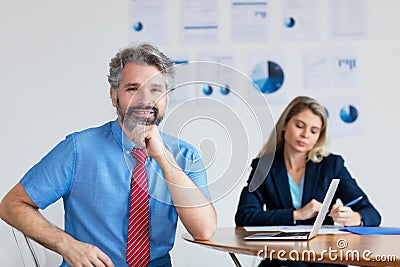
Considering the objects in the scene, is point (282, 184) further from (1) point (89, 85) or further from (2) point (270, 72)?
(1) point (89, 85)

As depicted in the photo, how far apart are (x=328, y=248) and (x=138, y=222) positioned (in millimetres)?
552

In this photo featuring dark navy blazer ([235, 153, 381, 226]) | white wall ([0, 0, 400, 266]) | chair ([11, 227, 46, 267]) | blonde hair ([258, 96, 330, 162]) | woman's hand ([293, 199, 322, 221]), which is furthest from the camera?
white wall ([0, 0, 400, 266])

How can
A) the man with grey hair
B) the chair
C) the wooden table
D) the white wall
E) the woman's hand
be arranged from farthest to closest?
the white wall, the woman's hand, the chair, the man with grey hair, the wooden table

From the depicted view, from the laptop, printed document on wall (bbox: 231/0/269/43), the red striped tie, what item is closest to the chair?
the red striped tie

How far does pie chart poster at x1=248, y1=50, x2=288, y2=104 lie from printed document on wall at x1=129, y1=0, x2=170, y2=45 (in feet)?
1.50

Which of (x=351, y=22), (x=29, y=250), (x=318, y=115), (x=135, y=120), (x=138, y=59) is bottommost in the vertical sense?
(x=29, y=250)

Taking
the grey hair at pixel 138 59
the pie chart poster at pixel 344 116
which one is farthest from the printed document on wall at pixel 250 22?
the grey hair at pixel 138 59

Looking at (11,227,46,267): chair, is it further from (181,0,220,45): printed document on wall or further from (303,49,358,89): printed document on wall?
(303,49,358,89): printed document on wall

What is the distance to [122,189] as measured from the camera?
192cm

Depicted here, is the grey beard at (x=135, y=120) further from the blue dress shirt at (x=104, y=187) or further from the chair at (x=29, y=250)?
the chair at (x=29, y=250)

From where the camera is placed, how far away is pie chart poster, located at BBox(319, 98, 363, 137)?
10.6 feet

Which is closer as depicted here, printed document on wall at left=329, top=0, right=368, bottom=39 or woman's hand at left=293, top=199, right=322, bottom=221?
woman's hand at left=293, top=199, right=322, bottom=221

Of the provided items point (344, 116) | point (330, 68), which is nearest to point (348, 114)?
point (344, 116)

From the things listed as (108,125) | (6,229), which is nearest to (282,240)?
(108,125)
